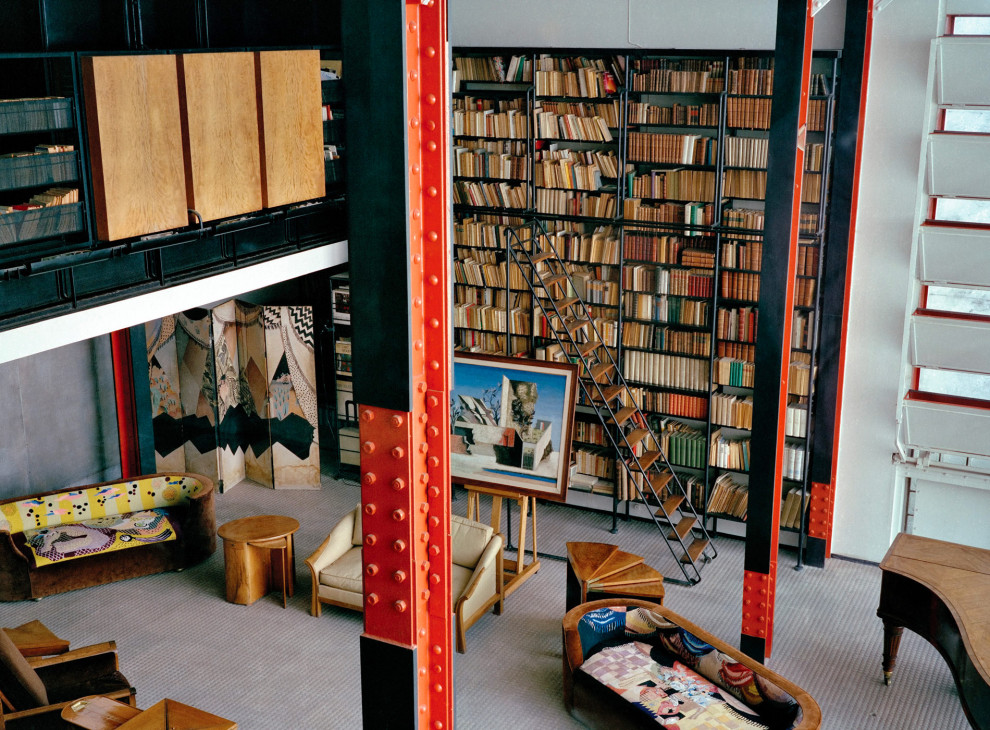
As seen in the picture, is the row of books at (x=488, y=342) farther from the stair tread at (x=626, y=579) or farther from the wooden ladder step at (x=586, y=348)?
the stair tread at (x=626, y=579)

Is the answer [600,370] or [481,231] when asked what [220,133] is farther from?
[600,370]

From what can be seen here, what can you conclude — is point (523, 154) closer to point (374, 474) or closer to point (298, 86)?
point (298, 86)

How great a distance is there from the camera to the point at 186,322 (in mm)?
9703

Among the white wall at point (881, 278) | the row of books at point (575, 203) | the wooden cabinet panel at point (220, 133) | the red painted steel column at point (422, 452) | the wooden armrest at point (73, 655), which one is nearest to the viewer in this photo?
the red painted steel column at point (422, 452)

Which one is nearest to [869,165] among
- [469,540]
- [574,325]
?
[574,325]

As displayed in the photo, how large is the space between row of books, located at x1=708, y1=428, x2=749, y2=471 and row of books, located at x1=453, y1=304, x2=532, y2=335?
2.13 metres

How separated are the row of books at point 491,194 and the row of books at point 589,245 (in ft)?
1.66

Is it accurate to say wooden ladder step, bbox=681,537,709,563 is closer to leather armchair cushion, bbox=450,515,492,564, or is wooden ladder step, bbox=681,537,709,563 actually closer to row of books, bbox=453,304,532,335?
leather armchair cushion, bbox=450,515,492,564

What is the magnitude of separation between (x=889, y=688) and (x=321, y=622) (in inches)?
165

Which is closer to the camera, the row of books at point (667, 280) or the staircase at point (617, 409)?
the staircase at point (617, 409)

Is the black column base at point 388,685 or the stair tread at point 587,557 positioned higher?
the black column base at point 388,685

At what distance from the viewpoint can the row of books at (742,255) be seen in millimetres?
8297

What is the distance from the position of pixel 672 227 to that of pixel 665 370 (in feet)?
4.86

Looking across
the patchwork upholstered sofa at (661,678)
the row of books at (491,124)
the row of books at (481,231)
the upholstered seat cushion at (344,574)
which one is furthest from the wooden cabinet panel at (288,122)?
the patchwork upholstered sofa at (661,678)
